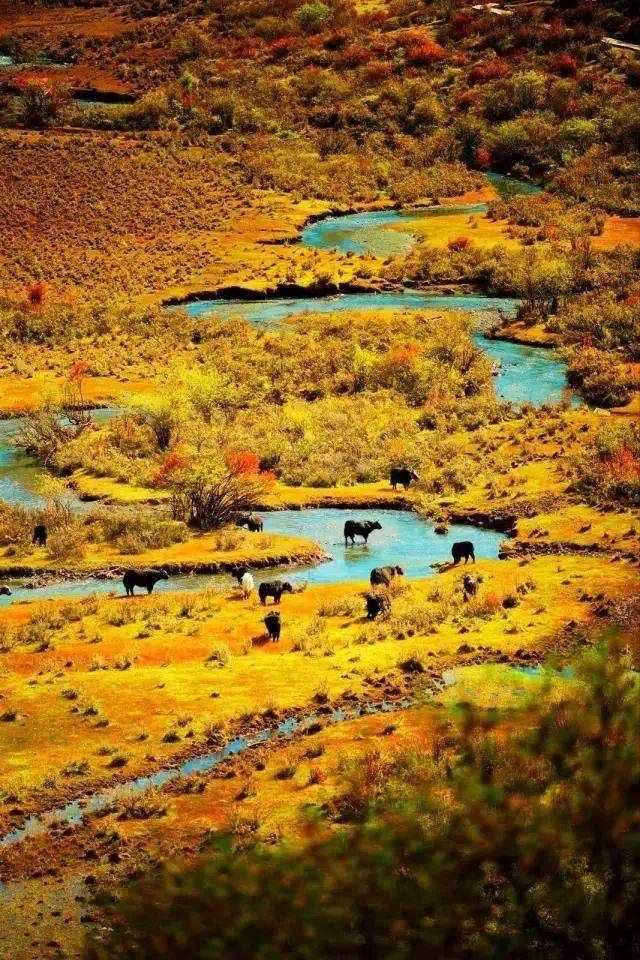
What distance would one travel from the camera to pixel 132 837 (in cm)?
2391

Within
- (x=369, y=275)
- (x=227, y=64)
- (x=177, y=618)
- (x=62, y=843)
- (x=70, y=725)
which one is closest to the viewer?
(x=62, y=843)

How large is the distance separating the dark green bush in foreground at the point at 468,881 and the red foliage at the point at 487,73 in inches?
5644

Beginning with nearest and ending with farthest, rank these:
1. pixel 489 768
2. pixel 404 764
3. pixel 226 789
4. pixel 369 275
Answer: pixel 489 768 → pixel 404 764 → pixel 226 789 → pixel 369 275

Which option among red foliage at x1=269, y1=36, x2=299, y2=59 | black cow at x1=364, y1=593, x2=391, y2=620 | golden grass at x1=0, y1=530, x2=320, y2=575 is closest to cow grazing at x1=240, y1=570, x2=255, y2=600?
golden grass at x1=0, y1=530, x2=320, y2=575

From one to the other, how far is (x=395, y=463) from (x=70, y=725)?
30.1 m

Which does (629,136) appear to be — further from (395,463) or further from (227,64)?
(395,463)

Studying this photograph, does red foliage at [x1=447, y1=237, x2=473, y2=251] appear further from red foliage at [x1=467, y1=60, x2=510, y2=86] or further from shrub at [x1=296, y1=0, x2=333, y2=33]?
shrub at [x1=296, y1=0, x2=333, y2=33]

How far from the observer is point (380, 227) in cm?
11269

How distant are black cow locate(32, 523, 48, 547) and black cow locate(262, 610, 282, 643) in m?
13.6

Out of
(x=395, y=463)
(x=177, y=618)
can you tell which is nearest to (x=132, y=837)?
(x=177, y=618)

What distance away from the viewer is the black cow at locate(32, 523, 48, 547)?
46.1m

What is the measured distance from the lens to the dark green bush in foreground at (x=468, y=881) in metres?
15.1

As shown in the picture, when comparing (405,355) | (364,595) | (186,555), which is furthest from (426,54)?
(364,595)

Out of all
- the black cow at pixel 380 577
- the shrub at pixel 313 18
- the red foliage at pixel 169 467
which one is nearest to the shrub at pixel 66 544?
the red foliage at pixel 169 467
